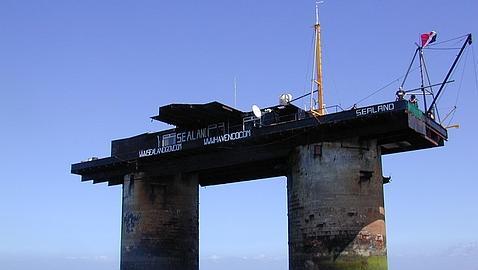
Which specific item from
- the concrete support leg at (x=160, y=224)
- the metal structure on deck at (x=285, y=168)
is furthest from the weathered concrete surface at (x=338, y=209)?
the concrete support leg at (x=160, y=224)

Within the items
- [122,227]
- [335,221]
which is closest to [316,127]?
[335,221]

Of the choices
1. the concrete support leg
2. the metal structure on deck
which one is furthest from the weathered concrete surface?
the concrete support leg

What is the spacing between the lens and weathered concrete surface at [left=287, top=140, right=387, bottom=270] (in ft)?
129

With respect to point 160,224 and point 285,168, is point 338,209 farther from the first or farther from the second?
point 160,224

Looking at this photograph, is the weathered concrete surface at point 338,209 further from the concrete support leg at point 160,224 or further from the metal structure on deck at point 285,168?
the concrete support leg at point 160,224

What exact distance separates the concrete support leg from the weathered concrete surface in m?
11.2

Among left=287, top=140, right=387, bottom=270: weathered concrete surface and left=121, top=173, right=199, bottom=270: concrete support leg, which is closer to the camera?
left=287, top=140, right=387, bottom=270: weathered concrete surface

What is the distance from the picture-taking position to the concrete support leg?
4959 cm

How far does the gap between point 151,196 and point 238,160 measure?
340 inches

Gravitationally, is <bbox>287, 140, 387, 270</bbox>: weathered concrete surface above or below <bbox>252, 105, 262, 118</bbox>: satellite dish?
below

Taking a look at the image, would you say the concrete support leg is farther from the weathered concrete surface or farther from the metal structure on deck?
the weathered concrete surface

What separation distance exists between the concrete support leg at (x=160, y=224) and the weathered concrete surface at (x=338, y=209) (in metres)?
11.2

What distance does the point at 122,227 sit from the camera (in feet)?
170

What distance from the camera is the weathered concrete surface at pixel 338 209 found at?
129 feet
